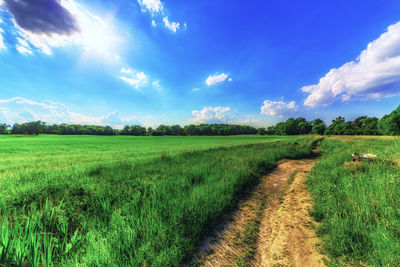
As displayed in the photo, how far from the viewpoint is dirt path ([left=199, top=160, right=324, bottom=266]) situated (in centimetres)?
241

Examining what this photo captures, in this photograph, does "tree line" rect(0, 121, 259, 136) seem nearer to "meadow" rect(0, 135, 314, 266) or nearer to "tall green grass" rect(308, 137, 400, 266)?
"meadow" rect(0, 135, 314, 266)

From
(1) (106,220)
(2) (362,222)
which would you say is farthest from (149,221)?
(2) (362,222)

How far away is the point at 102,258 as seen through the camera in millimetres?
2086

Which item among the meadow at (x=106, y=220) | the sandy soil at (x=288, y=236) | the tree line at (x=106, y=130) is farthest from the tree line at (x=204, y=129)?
the sandy soil at (x=288, y=236)

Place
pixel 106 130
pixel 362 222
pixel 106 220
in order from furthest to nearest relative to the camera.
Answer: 1. pixel 106 130
2. pixel 106 220
3. pixel 362 222

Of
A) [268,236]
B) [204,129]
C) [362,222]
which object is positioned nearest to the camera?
[362,222]

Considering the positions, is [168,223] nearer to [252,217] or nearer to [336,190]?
[252,217]

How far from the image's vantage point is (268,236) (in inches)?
118

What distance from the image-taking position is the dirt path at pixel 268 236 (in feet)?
7.92

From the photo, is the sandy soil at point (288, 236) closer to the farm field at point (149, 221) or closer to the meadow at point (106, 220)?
the farm field at point (149, 221)

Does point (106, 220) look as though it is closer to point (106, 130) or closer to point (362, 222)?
point (362, 222)

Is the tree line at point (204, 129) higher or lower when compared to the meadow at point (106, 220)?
higher

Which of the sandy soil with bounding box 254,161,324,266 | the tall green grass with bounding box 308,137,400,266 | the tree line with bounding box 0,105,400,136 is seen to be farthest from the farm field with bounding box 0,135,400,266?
the tree line with bounding box 0,105,400,136

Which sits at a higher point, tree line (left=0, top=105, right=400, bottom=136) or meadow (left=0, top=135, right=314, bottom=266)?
tree line (left=0, top=105, right=400, bottom=136)
